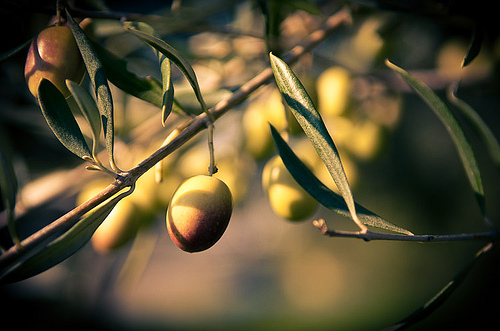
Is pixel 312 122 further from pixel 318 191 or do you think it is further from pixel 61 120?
pixel 61 120

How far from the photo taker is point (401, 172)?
6.86 feet

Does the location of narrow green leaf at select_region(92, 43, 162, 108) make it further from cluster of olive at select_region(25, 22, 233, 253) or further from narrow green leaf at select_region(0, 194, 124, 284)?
narrow green leaf at select_region(0, 194, 124, 284)

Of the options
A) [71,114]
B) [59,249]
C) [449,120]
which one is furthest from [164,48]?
[449,120]

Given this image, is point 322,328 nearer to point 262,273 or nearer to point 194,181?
point 262,273

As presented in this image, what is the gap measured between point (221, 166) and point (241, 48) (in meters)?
0.32

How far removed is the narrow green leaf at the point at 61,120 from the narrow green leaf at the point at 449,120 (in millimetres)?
385

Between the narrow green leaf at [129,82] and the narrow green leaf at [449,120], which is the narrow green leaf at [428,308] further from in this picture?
the narrow green leaf at [129,82]

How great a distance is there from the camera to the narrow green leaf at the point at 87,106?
337 mm

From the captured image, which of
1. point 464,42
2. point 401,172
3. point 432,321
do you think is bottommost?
point 432,321

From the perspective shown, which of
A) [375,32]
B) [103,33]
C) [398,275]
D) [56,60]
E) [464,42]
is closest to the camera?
[56,60]

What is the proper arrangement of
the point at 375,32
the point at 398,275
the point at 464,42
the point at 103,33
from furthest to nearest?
the point at 398,275 < the point at 464,42 < the point at 375,32 < the point at 103,33

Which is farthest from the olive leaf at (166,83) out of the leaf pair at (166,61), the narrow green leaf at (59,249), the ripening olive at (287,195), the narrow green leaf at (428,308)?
the narrow green leaf at (428,308)

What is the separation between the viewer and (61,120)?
384 millimetres

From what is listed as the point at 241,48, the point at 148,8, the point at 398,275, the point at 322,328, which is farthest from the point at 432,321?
the point at 148,8
